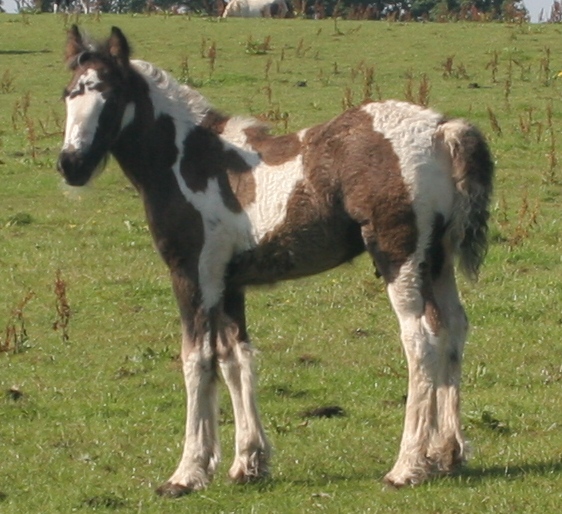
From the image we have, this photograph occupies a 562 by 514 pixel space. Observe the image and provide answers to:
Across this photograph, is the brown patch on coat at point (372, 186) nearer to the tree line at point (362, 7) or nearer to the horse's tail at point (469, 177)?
the horse's tail at point (469, 177)

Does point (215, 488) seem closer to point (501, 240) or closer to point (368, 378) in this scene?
point (368, 378)

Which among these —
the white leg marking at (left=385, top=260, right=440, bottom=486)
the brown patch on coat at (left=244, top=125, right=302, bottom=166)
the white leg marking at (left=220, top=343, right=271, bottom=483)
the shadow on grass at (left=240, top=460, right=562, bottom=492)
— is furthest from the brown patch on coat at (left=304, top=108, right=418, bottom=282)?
the shadow on grass at (left=240, top=460, right=562, bottom=492)

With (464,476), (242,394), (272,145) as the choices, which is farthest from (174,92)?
(464,476)

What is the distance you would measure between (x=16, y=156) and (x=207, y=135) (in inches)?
420

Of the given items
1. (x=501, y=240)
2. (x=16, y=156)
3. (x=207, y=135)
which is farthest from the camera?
(x=16, y=156)

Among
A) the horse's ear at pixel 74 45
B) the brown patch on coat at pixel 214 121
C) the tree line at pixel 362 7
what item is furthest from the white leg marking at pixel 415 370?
the tree line at pixel 362 7

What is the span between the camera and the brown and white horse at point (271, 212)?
22.6ft

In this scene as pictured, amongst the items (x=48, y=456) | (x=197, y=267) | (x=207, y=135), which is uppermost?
(x=207, y=135)

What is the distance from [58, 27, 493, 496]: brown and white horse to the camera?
6.89 metres

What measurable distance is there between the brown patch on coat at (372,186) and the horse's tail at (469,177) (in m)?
0.28

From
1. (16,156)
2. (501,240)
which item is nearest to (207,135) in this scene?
(501,240)

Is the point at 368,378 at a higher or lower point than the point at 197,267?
lower

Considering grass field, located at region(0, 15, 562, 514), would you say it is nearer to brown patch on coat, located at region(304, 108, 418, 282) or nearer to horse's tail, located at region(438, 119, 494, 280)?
brown patch on coat, located at region(304, 108, 418, 282)

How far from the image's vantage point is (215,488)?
7.21 m
